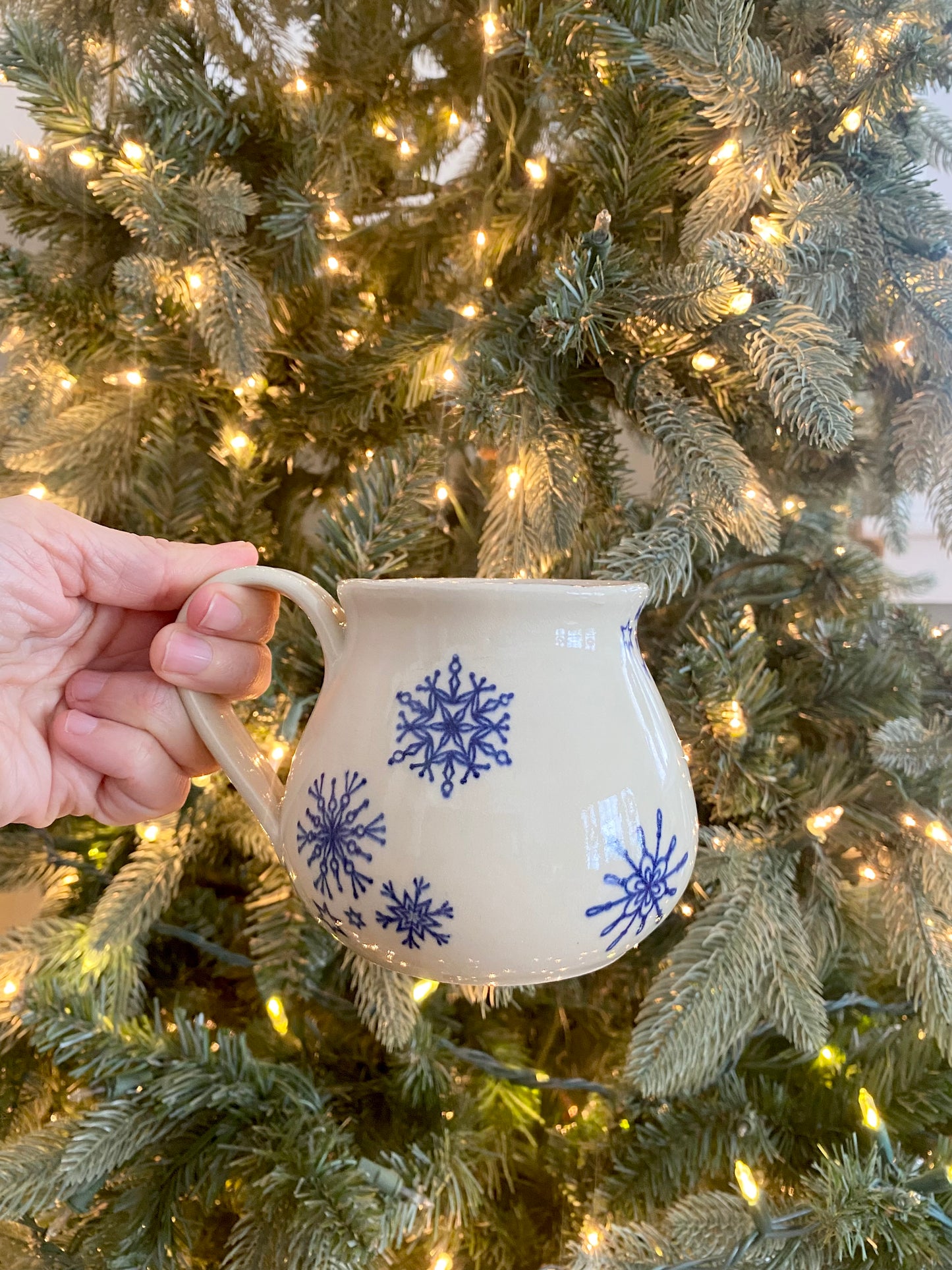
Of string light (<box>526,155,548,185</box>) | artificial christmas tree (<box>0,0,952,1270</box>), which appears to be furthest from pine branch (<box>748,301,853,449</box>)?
string light (<box>526,155,548,185</box>)

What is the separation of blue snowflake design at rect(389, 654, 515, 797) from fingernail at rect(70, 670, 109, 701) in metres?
0.28

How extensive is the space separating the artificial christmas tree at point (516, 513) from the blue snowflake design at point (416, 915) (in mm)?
260

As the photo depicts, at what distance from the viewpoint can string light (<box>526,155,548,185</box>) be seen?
61cm

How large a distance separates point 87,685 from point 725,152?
57 centimetres

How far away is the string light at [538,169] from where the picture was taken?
615mm

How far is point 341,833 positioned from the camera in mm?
354

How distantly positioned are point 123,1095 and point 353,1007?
199 millimetres

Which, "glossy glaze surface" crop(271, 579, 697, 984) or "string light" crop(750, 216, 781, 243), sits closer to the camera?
"glossy glaze surface" crop(271, 579, 697, 984)

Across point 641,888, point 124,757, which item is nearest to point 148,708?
point 124,757

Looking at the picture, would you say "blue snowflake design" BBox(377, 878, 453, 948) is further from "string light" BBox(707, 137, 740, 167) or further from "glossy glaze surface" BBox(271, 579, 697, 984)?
"string light" BBox(707, 137, 740, 167)

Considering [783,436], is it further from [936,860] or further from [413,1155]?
[413,1155]

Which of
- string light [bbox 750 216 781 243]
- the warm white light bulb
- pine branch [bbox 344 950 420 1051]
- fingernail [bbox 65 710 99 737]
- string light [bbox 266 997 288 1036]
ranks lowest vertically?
string light [bbox 266 997 288 1036]

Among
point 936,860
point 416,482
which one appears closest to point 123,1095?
point 416,482

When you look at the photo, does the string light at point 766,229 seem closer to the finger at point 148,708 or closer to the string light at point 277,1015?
the finger at point 148,708
